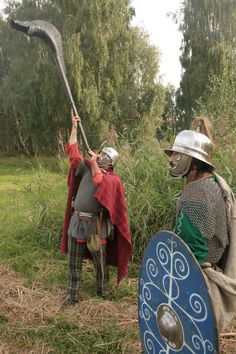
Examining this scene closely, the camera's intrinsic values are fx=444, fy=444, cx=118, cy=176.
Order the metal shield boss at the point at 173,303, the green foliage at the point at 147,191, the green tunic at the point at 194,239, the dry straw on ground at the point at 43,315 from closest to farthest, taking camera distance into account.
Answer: the metal shield boss at the point at 173,303
the green tunic at the point at 194,239
the dry straw on ground at the point at 43,315
the green foliage at the point at 147,191

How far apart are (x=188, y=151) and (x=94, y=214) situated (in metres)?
1.74

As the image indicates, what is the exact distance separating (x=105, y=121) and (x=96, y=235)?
12285 mm

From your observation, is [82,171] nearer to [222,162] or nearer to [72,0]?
[222,162]

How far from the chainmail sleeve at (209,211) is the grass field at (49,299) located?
126cm

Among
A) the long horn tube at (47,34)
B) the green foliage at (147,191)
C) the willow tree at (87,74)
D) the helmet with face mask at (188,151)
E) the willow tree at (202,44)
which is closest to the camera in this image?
the helmet with face mask at (188,151)

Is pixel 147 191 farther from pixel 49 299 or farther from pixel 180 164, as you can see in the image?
pixel 180 164

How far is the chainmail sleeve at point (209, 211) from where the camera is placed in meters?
2.11

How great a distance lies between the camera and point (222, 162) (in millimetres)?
5074

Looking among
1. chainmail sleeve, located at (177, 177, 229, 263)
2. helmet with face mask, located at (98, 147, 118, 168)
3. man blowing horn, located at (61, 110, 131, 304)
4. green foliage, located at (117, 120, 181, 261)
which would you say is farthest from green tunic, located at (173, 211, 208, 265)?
green foliage, located at (117, 120, 181, 261)

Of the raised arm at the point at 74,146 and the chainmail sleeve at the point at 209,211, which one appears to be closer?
the chainmail sleeve at the point at 209,211

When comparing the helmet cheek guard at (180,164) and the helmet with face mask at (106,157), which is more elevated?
the helmet cheek guard at (180,164)

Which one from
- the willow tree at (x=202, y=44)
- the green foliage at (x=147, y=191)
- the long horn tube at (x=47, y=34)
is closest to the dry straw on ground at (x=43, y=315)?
the green foliage at (x=147, y=191)

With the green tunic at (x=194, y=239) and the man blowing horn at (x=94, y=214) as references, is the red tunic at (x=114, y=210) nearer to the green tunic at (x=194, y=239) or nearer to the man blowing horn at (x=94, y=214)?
the man blowing horn at (x=94, y=214)

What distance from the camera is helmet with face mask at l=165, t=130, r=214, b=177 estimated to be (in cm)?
222
